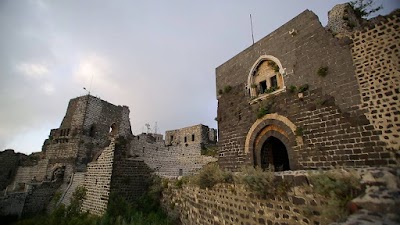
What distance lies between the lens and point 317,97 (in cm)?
800

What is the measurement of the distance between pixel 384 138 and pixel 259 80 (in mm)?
5963

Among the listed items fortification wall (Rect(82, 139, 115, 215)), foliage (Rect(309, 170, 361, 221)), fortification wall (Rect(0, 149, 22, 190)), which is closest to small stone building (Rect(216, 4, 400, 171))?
foliage (Rect(309, 170, 361, 221))

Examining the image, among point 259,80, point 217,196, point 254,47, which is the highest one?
point 254,47

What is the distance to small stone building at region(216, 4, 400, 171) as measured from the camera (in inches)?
247

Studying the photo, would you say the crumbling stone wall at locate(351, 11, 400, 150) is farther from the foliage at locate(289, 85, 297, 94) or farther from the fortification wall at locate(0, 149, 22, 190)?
the fortification wall at locate(0, 149, 22, 190)

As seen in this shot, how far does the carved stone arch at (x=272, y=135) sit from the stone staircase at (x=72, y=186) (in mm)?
11517

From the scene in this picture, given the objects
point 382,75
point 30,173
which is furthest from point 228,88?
point 30,173

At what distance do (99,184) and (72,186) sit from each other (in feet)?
19.7

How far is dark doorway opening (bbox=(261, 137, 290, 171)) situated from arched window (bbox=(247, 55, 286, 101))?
2.50m

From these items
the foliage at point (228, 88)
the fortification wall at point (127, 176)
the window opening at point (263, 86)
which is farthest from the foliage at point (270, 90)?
the fortification wall at point (127, 176)

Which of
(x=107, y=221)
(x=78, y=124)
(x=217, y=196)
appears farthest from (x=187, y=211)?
(x=78, y=124)

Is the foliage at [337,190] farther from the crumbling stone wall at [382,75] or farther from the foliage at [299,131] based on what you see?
the foliage at [299,131]

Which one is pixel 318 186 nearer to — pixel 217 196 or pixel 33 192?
pixel 217 196

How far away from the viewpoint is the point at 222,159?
11.5m
